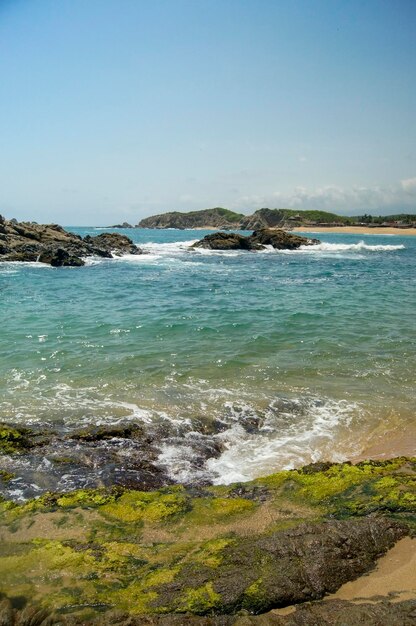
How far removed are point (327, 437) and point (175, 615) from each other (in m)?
6.09

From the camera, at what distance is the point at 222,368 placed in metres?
13.1

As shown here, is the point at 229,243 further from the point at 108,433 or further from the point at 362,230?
the point at 362,230

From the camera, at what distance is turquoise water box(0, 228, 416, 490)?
9133mm

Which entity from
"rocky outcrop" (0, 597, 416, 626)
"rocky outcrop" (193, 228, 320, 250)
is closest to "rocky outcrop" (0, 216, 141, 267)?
"rocky outcrop" (193, 228, 320, 250)

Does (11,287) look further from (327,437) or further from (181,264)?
(327,437)

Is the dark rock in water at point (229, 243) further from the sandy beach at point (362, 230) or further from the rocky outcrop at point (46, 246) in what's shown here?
the sandy beach at point (362, 230)

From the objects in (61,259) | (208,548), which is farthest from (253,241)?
(208,548)

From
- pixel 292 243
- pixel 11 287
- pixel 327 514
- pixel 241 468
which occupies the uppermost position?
pixel 292 243

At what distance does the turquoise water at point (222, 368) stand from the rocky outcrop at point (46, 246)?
18.4 m

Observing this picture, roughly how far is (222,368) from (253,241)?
6443cm

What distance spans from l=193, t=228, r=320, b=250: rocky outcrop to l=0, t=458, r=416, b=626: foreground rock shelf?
6441 centimetres

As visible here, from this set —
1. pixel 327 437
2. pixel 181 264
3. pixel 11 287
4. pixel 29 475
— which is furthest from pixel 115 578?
pixel 181 264

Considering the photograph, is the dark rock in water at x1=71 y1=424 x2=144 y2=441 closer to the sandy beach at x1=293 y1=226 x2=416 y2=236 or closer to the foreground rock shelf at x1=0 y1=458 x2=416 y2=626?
the foreground rock shelf at x1=0 y1=458 x2=416 y2=626

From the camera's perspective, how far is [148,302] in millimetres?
24328
